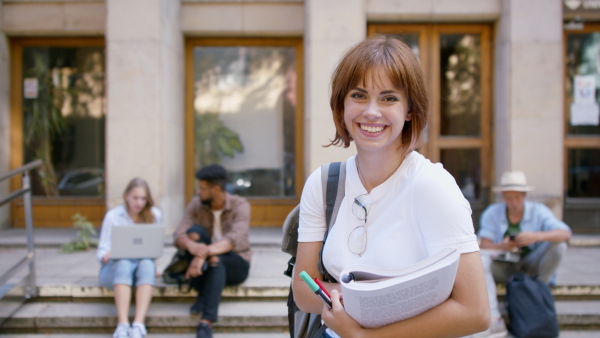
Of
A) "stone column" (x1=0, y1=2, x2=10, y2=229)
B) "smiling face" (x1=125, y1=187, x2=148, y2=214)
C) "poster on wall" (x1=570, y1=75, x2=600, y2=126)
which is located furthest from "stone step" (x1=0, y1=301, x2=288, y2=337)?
"poster on wall" (x1=570, y1=75, x2=600, y2=126)

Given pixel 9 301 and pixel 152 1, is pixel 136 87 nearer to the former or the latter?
pixel 152 1

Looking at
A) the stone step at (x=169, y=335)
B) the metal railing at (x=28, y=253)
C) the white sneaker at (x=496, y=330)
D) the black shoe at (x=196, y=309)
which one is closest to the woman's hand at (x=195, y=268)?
the black shoe at (x=196, y=309)

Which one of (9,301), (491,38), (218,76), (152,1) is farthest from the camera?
(218,76)

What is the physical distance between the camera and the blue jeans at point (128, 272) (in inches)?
181

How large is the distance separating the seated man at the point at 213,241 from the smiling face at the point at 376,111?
3.28m

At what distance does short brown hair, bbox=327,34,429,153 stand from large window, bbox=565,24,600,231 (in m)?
6.89

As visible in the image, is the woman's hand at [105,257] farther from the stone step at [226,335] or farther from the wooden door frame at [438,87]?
the wooden door frame at [438,87]

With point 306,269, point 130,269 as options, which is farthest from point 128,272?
point 306,269

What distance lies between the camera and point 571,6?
718 cm

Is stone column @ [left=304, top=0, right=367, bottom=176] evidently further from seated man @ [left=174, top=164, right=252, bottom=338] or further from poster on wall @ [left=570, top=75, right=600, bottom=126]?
poster on wall @ [left=570, top=75, right=600, bottom=126]

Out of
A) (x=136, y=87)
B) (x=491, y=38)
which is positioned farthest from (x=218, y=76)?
(x=491, y=38)

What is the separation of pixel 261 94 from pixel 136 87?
2073 millimetres

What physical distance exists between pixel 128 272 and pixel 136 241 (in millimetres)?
288

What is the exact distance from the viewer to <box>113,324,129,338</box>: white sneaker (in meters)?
4.35
